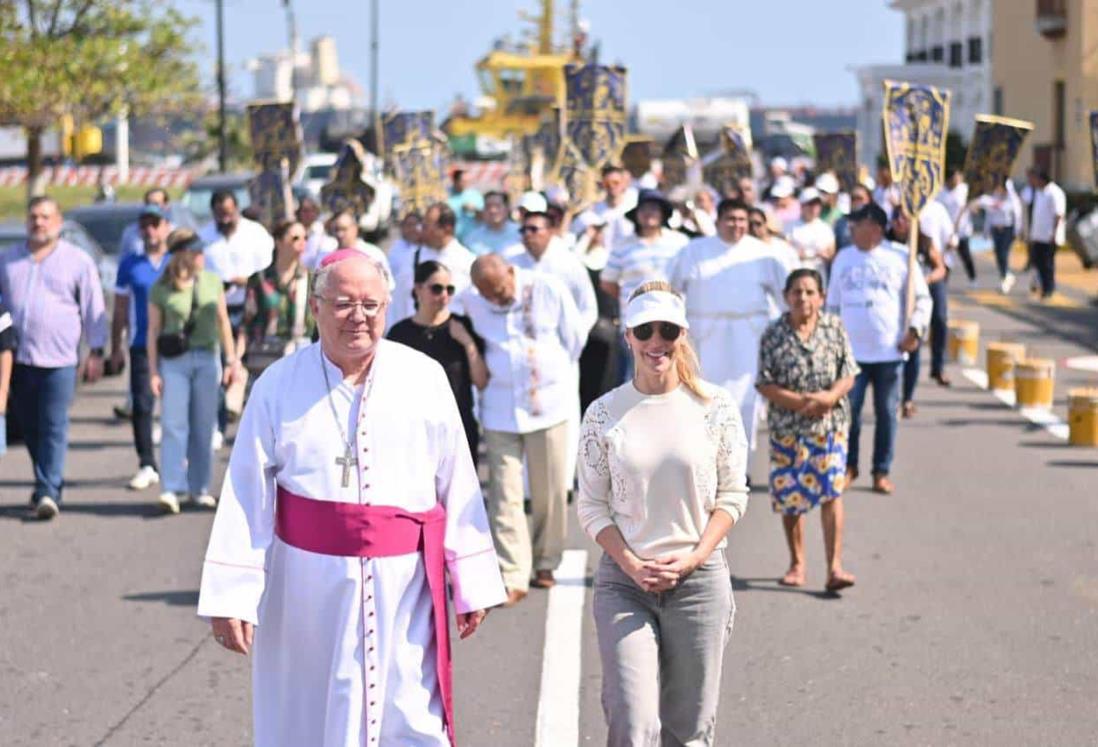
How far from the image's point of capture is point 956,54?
71875mm

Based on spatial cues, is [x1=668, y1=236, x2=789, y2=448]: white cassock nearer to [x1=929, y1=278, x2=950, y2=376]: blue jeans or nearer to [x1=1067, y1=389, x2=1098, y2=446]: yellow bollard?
[x1=1067, y1=389, x2=1098, y2=446]: yellow bollard

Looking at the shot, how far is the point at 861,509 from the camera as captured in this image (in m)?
12.9

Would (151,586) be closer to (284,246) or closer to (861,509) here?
(284,246)

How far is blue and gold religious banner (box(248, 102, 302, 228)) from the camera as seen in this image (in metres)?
21.1

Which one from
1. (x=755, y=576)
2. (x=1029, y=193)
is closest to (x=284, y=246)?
(x=755, y=576)

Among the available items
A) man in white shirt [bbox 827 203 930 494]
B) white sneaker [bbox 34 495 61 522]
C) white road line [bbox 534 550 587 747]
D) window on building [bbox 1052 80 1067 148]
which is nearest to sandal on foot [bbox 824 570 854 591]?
white road line [bbox 534 550 587 747]

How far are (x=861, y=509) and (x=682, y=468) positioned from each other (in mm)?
6546

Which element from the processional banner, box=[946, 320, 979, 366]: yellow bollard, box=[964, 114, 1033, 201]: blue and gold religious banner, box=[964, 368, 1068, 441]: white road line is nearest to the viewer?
box=[964, 368, 1068, 441]: white road line

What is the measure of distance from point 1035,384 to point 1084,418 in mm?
2219

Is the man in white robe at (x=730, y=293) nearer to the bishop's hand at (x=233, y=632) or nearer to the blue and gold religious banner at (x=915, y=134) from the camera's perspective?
the blue and gold religious banner at (x=915, y=134)

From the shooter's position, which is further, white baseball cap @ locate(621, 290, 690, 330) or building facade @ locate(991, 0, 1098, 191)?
building facade @ locate(991, 0, 1098, 191)

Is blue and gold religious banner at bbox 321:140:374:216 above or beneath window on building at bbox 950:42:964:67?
beneath

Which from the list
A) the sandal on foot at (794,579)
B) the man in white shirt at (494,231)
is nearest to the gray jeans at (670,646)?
the sandal on foot at (794,579)

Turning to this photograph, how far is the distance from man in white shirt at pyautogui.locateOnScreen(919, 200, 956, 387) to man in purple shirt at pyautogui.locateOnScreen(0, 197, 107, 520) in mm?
7641
